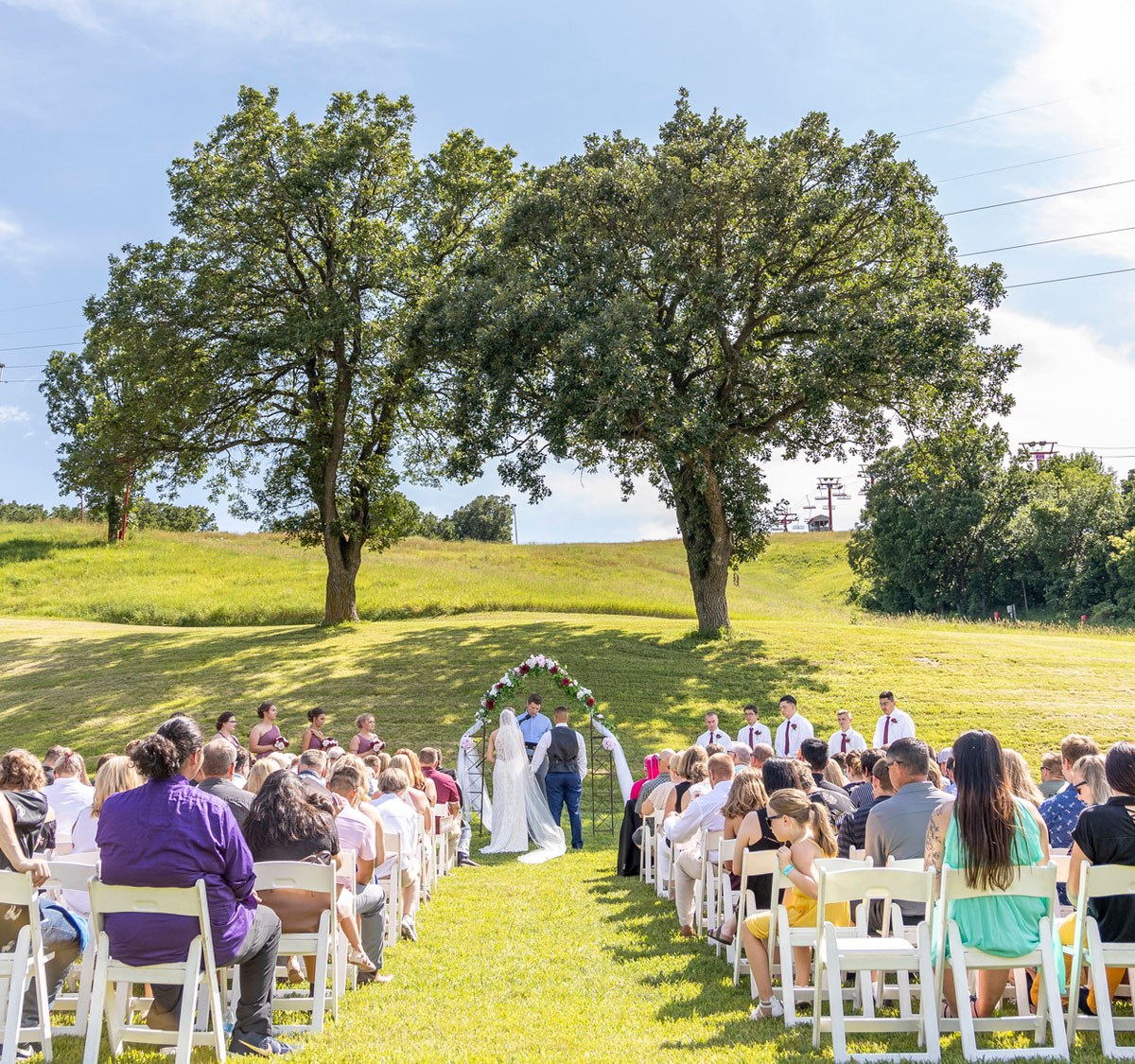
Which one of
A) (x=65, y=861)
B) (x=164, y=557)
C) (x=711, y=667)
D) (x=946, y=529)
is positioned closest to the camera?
(x=65, y=861)

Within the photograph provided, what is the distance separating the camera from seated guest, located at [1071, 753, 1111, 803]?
623cm

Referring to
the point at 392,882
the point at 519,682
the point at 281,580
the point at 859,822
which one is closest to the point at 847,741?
the point at 519,682

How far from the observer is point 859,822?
22.9 ft

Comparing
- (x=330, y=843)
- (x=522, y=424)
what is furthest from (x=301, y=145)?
(x=330, y=843)

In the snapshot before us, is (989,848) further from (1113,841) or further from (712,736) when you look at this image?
(712,736)

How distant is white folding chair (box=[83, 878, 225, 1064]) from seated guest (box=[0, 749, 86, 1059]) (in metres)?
0.68

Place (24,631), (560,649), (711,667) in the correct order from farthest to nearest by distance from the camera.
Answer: (24,631)
(560,649)
(711,667)

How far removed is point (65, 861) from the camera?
5801 millimetres

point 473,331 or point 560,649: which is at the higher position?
point 473,331

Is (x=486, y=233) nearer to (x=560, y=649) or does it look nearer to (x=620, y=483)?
(x=620, y=483)

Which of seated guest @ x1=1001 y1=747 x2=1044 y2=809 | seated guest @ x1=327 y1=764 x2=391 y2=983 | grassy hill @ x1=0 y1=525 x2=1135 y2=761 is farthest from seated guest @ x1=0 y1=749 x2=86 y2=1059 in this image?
grassy hill @ x1=0 y1=525 x2=1135 y2=761

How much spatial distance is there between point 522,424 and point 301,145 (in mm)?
11412

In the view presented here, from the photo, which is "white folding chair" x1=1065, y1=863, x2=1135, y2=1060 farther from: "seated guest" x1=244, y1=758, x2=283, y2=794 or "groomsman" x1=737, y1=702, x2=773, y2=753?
"groomsman" x1=737, y1=702, x2=773, y2=753

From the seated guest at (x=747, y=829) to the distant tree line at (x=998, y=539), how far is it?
56.9 meters
